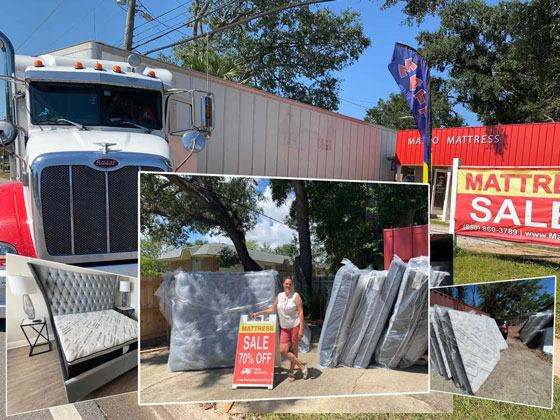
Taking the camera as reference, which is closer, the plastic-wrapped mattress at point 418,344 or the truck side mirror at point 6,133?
the plastic-wrapped mattress at point 418,344

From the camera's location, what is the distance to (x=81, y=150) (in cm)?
396

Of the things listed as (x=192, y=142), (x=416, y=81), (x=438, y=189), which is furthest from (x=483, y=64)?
(x=192, y=142)

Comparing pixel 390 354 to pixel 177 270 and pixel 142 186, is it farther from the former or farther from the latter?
pixel 142 186

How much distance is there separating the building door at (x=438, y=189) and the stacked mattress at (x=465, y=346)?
17336 millimetres

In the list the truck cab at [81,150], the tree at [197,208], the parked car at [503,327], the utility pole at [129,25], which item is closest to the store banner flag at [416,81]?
the truck cab at [81,150]

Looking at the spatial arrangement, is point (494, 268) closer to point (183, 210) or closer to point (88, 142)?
point (183, 210)

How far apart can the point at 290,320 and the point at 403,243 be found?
93 centimetres

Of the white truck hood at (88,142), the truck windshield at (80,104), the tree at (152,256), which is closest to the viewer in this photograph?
the tree at (152,256)

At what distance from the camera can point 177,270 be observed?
2.45 metres

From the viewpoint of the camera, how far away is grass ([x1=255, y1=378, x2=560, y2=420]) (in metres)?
3.06

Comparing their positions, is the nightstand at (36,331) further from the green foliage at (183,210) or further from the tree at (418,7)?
the tree at (418,7)

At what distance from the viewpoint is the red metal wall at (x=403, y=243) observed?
267cm

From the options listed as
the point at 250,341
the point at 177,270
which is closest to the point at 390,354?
the point at 250,341

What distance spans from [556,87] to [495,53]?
46.1ft
